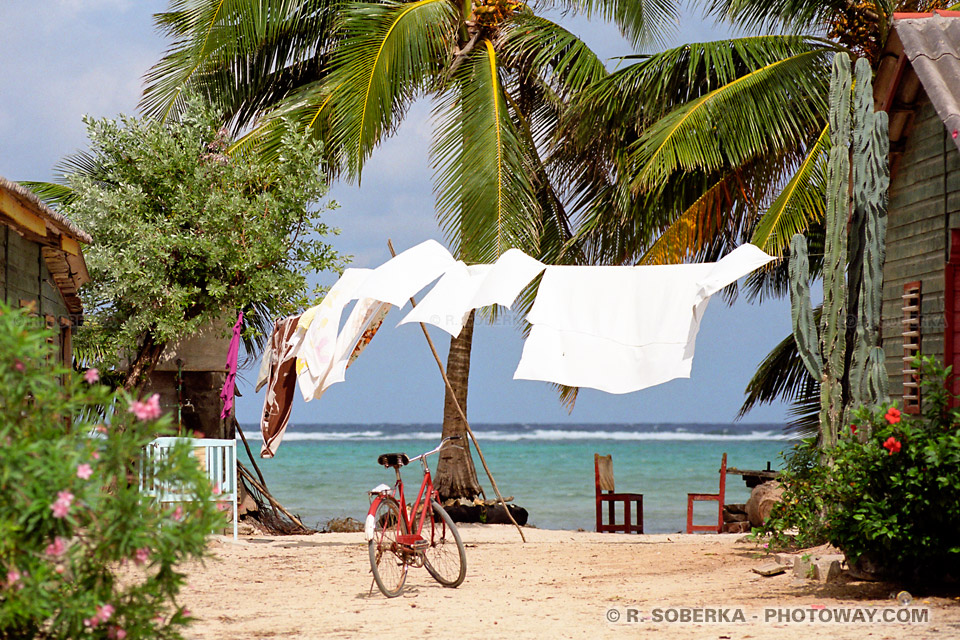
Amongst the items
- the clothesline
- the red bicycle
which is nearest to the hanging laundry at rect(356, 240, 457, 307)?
the clothesline

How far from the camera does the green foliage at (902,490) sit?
5434 millimetres

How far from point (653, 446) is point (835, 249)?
4761 centimetres

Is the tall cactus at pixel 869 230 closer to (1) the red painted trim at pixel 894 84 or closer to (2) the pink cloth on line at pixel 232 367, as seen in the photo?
(1) the red painted trim at pixel 894 84

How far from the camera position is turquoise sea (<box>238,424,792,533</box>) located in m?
22.6

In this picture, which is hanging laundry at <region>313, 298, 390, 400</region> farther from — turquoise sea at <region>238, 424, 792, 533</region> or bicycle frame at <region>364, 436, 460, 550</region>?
turquoise sea at <region>238, 424, 792, 533</region>

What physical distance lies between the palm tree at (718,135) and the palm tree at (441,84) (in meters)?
0.68

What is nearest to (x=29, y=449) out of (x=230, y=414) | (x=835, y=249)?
(x=835, y=249)

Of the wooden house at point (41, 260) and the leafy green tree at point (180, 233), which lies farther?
the leafy green tree at point (180, 233)

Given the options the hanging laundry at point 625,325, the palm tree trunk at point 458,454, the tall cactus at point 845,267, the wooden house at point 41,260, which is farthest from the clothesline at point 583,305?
the palm tree trunk at point 458,454

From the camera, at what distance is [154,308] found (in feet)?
33.6

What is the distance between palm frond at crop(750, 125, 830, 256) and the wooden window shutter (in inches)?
128

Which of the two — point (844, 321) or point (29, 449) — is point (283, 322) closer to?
point (844, 321)

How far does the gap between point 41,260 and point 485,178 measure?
15.9 feet

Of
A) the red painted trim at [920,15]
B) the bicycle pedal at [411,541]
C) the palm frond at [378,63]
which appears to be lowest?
the bicycle pedal at [411,541]
